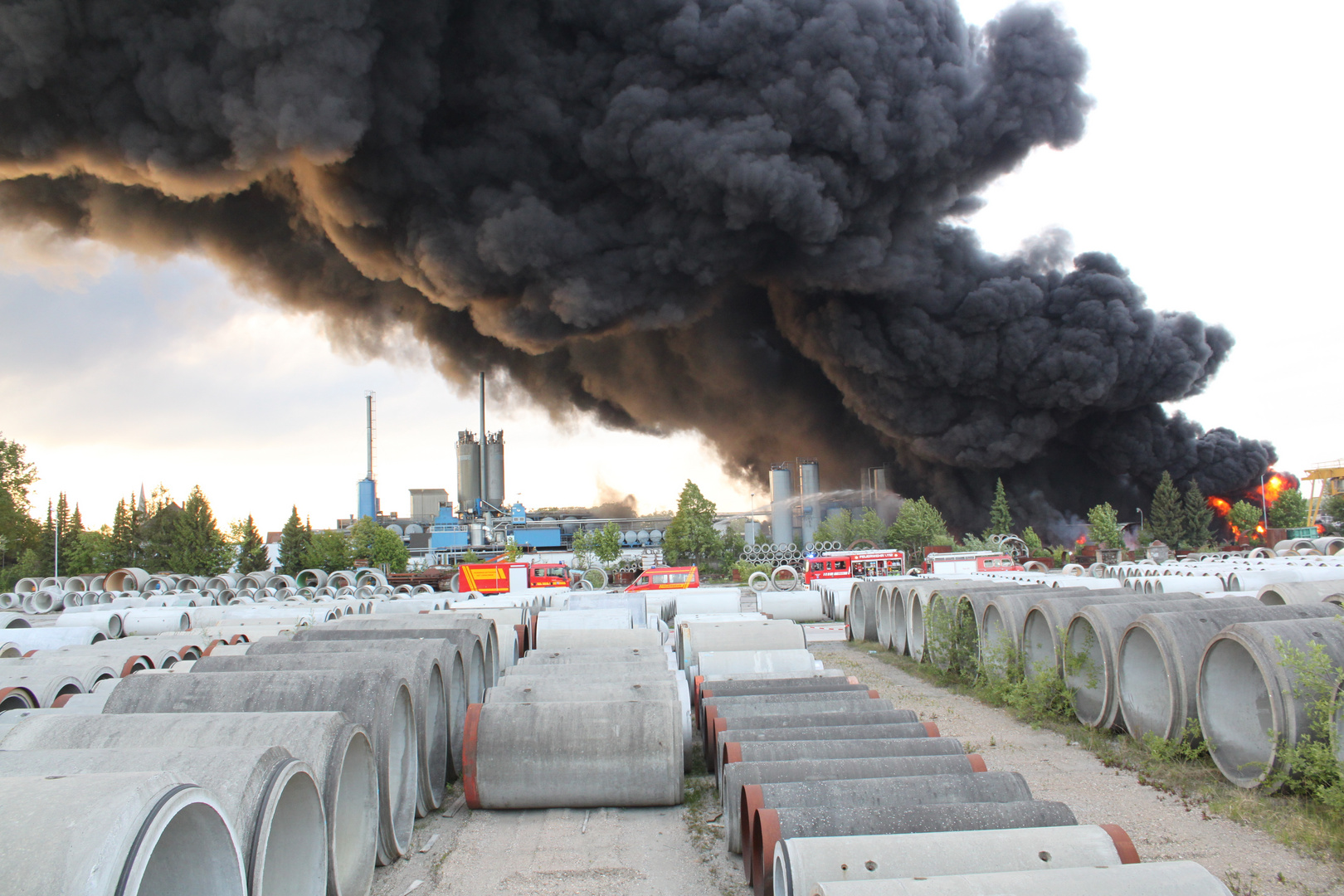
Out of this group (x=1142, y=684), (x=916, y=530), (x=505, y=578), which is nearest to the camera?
(x=1142, y=684)

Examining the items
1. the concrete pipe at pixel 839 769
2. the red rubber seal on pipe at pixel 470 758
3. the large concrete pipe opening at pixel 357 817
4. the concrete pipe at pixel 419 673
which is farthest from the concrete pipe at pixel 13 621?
the concrete pipe at pixel 839 769

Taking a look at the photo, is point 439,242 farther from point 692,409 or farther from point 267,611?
point 692,409

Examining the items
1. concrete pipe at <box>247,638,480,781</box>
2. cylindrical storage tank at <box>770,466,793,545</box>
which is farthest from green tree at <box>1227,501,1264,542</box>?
concrete pipe at <box>247,638,480,781</box>

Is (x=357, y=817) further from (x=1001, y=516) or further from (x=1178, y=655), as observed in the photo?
(x=1001, y=516)

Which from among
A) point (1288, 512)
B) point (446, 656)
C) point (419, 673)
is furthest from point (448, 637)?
point (1288, 512)

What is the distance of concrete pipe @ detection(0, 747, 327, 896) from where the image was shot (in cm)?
405

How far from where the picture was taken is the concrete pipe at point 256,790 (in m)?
4.05

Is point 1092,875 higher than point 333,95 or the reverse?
the reverse

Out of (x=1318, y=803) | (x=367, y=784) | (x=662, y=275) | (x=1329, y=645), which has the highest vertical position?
(x=662, y=275)

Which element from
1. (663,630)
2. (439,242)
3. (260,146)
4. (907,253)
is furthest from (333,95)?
(907,253)

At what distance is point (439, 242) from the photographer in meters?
38.5

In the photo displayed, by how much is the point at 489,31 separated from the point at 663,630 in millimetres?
32308

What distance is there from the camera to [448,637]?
9.72 meters

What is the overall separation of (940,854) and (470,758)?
4.31m
